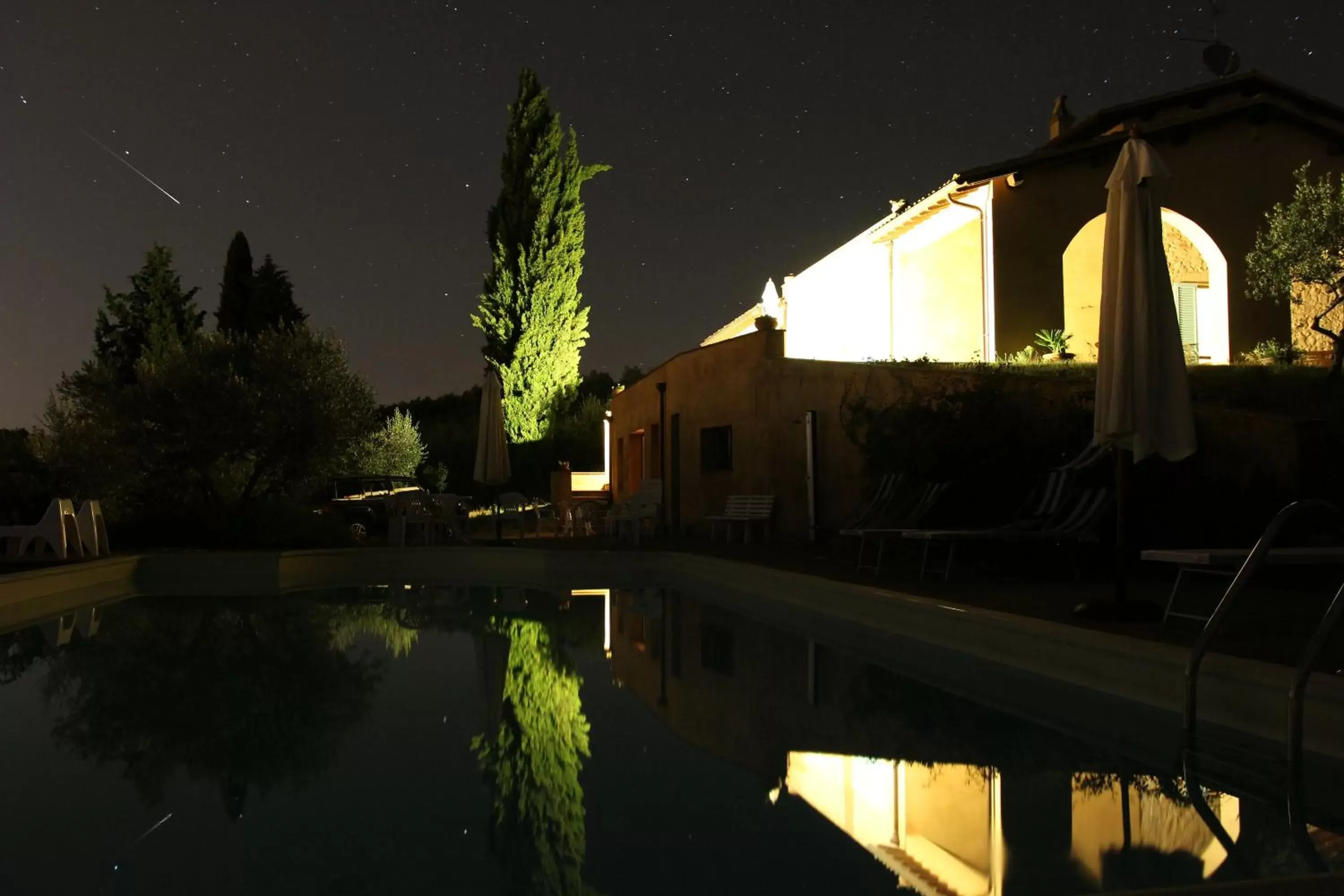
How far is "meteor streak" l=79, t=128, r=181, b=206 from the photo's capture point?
17.9 m

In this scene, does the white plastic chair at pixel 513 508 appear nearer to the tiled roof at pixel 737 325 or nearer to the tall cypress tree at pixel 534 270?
the tiled roof at pixel 737 325

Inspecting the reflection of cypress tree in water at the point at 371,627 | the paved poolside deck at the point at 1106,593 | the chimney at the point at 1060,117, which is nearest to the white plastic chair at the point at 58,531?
the reflection of cypress tree in water at the point at 371,627

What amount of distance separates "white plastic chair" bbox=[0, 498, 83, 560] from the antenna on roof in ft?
61.1

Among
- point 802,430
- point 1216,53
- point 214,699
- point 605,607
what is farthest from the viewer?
point 1216,53

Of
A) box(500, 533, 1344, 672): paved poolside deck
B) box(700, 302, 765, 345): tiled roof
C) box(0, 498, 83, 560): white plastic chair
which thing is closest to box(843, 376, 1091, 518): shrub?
box(500, 533, 1344, 672): paved poolside deck

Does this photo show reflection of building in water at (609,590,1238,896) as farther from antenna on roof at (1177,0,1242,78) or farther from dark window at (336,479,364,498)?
antenna on roof at (1177,0,1242,78)

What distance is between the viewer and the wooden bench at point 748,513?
15242 mm

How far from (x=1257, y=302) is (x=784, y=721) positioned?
44.6 ft

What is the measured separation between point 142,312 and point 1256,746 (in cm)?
3237

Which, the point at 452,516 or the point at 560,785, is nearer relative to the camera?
the point at 560,785

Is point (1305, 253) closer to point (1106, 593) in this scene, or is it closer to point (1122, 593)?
point (1106, 593)

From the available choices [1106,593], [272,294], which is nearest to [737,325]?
[272,294]

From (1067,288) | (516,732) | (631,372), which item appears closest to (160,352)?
(631,372)

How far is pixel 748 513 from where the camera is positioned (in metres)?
15.5
